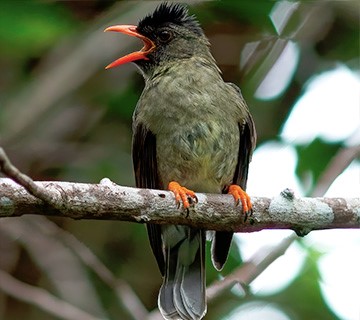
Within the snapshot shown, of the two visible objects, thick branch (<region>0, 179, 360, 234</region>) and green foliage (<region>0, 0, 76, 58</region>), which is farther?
green foliage (<region>0, 0, 76, 58</region>)

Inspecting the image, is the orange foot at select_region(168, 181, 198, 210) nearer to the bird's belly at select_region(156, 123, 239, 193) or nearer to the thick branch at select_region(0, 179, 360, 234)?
the thick branch at select_region(0, 179, 360, 234)

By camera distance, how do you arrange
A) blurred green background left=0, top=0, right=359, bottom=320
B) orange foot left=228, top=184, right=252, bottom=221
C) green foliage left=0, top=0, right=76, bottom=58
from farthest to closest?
blurred green background left=0, top=0, right=359, bottom=320, green foliage left=0, top=0, right=76, bottom=58, orange foot left=228, top=184, right=252, bottom=221

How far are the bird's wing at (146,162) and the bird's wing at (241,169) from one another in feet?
0.99

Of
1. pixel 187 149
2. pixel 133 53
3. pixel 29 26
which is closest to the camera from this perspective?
pixel 187 149

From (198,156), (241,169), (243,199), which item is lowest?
(241,169)

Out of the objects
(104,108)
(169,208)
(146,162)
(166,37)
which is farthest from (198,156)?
(104,108)

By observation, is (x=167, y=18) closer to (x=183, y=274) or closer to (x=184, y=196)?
(x=183, y=274)

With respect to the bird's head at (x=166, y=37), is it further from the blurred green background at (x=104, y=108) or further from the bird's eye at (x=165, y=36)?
the blurred green background at (x=104, y=108)

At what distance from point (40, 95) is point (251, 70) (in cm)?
150

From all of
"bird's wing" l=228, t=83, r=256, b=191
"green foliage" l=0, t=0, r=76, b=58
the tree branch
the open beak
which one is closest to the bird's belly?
"bird's wing" l=228, t=83, r=256, b=191

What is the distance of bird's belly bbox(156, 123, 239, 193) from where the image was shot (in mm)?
4758

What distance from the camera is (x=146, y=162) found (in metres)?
4.93

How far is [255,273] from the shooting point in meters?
4.43

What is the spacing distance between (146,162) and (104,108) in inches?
47.2
